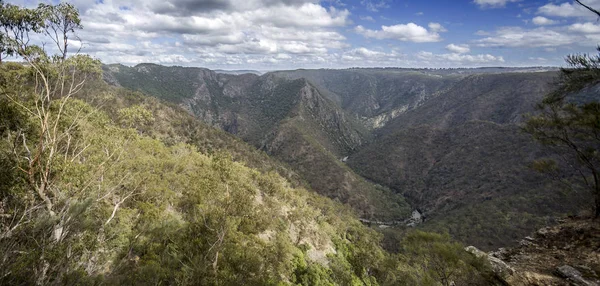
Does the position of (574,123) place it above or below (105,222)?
above

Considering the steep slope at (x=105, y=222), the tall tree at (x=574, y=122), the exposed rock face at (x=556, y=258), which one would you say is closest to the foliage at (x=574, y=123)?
the tall tree at (x=574, y=122)

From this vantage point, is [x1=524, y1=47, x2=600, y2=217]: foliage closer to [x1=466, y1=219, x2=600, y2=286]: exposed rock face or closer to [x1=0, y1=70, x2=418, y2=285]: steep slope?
[x1=466, y1=219, x2=600, y2=286]: exposed rock face

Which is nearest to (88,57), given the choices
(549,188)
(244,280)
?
(244,280)

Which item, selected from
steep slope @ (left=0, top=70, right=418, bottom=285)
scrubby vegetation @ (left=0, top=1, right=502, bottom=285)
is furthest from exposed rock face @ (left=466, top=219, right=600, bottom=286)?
steep slope @ (left=0, top=70, right=418, bottom=285)

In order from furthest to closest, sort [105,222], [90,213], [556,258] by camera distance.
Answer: [90,213]
[105,222]
[556,258]

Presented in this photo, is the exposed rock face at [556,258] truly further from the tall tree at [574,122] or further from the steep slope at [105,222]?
the steep slope at [105,222]

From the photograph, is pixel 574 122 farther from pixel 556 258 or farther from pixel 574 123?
pixel 556 258

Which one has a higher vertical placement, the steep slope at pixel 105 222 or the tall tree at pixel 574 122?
the tall tree at pixel 574 122

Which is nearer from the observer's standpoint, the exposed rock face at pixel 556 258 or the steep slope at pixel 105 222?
the steep slope at pixel 105 222

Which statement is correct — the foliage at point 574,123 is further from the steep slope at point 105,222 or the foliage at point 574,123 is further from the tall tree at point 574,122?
the steep slope at point 105,222

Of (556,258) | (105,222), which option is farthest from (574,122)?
(105,222)
